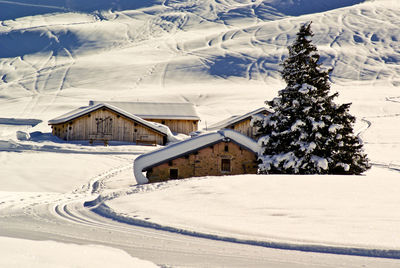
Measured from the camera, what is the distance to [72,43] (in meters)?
175

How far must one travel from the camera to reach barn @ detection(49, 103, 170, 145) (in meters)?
42.3

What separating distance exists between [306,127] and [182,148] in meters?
5.96

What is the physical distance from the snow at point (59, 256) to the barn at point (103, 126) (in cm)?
3369

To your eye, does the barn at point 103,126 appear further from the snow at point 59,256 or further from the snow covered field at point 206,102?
the snow at point 59,256

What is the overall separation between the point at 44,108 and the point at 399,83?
267ft

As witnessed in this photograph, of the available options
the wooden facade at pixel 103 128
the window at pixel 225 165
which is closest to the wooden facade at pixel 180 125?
the wooden facade at pixel 103 128

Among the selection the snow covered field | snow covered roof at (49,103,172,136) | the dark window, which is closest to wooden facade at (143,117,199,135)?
snow covered roof at (49,103,172,136)

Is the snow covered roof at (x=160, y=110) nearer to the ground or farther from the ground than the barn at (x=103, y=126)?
farther from the ground

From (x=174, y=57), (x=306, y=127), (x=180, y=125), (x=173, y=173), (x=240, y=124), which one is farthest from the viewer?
(x=174, y=57)

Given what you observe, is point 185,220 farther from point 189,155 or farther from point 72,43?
point 72,43

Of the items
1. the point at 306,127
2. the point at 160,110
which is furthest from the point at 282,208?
the point at 160,110

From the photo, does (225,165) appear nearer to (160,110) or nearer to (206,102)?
(160,110)

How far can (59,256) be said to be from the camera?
7934mm

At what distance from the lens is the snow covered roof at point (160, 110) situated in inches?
1973
